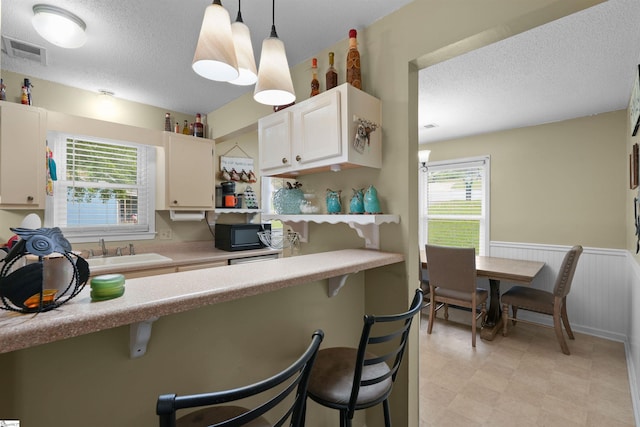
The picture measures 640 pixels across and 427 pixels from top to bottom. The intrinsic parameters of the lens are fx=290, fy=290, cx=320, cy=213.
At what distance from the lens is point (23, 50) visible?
Result: 6.77 feet

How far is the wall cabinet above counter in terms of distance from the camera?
59.3 inches

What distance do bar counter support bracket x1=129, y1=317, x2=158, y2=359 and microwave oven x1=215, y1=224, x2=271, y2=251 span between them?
7.35 ft

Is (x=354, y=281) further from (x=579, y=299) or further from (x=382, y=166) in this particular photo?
(x=579, y=299)

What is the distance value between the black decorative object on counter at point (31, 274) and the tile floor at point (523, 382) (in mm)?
2152

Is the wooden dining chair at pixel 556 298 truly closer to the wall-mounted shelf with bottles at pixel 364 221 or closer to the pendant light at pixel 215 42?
the wall-mounted shelf with bottles at pixel 364 221

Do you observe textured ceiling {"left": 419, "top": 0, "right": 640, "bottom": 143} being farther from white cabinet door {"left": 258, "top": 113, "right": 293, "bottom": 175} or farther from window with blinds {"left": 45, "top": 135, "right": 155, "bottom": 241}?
window with blinds {"left": 45, "top": 135, "right": 155, "bottom": 241}

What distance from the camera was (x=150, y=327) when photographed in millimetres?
903

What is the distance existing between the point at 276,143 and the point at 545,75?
2.22m

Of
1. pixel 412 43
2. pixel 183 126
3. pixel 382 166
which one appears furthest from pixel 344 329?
pixel 183 126

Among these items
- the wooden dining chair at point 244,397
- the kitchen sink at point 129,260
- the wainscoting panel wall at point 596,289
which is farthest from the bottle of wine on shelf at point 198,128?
the wainscoting panel wall at point 596,289

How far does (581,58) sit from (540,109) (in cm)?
110

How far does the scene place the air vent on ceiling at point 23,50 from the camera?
1958mm

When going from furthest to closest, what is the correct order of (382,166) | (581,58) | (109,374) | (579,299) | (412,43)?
(579,299) → (581,58) → (382,166) → (412,43) → (109,374)

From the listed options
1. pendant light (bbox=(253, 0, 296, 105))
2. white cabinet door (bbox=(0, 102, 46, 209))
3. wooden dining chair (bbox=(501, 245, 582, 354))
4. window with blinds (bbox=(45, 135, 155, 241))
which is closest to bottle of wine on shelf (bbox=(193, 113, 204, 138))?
window with blinds (bbox=(45, 135, 155, 241))
